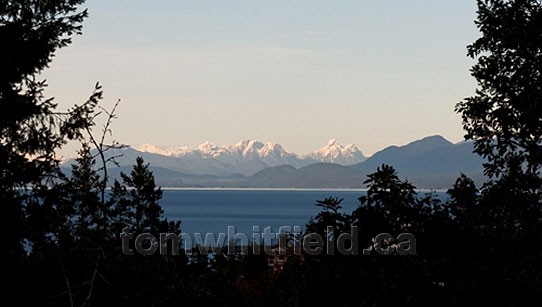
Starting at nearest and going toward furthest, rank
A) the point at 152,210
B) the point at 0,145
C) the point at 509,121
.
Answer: the point at 509,121
the point at 0,145
the point at 152,210

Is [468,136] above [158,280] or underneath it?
above

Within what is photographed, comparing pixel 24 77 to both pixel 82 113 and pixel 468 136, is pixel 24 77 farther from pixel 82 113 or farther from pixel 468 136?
pixel 468 136

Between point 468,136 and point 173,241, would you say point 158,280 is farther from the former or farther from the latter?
point 468,136

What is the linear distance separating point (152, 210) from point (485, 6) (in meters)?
35.3

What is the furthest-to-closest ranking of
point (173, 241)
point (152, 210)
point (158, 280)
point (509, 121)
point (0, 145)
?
point (152, 210), point (0, 145), point (509, 121), point (173, 241), point (158, 280)

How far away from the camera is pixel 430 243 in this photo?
1038cm

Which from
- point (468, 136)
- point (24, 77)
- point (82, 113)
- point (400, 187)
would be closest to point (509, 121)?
point (468, 136)

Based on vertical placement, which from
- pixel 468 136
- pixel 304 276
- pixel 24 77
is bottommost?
pixel 304 276

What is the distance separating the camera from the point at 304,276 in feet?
32.2

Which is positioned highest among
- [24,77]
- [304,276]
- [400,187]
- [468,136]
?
[24,77]

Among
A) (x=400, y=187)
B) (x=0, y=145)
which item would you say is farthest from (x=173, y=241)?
(x=0, y=145)

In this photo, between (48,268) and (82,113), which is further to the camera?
(82,113)

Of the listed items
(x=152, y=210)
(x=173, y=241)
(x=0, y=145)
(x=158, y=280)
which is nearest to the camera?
(x=158, y=280)

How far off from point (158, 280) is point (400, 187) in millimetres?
3369
